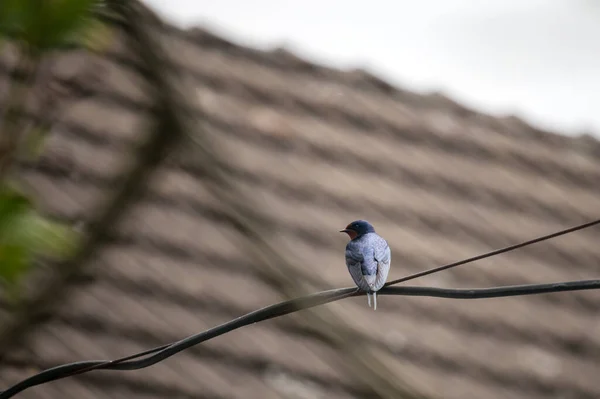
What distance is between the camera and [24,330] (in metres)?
1.51

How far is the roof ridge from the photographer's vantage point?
3.76 m

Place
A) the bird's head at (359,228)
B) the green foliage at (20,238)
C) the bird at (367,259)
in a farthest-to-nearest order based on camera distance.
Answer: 1. the bird's head at (359,228)
2. the bird at (367,259)
3. the green foliage at (20,238)

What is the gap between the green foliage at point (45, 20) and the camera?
1.38 metres

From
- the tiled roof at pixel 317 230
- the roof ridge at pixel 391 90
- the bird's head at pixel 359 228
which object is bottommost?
the bird's head at pixel 359 228

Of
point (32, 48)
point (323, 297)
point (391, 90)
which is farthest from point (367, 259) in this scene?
point (391, 90)

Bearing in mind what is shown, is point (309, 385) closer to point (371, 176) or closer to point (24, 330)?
point (371, 176)

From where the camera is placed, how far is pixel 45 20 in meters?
1.40

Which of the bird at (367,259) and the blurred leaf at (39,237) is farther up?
the bird at (367,259)

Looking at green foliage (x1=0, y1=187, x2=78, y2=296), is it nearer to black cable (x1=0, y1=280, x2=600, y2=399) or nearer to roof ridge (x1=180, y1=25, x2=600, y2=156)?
black cable (x1=0, y1=280, x2=600, y2=399)

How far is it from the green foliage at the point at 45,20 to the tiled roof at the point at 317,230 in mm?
1151

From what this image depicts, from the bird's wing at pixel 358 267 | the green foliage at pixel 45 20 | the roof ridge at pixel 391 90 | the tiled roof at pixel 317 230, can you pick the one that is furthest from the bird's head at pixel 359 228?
the roof ridge at pixel 391 90

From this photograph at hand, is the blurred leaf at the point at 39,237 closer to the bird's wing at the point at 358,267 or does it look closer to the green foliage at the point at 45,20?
the green foliage at the point at 45,20

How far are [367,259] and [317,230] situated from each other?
4.70 feet

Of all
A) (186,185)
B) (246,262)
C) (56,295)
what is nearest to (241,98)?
(186,185)
